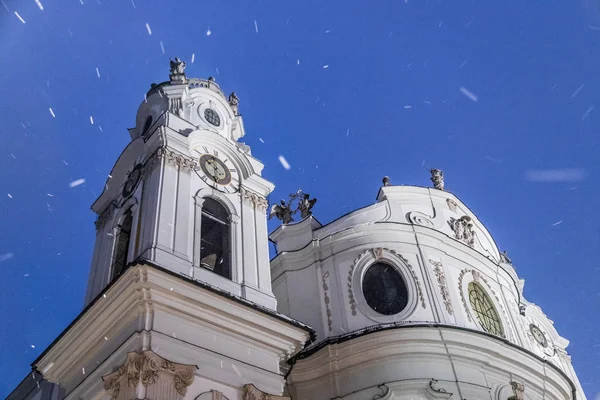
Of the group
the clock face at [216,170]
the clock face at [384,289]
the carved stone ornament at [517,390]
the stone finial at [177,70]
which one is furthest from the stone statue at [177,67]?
the carved stone ornament at [517,390]

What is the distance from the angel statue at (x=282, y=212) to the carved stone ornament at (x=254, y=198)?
5355 mm

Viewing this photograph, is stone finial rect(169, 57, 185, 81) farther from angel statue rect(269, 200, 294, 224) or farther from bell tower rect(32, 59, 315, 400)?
angel statue rect(269, 200, 294, 224)

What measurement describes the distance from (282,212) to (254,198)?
5.79m

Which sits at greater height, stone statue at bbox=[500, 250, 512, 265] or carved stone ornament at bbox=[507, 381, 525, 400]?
stone statue at bbox=[500, 250, 512, 265]

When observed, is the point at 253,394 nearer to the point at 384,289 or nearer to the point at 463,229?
the point at 384,289

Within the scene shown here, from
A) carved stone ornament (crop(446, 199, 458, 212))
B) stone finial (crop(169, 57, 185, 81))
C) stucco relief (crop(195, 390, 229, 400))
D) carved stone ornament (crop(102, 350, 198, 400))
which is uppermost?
stone finial (crop(169, 57, 185, 81))

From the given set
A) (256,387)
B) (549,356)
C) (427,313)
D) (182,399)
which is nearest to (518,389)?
(427,313)

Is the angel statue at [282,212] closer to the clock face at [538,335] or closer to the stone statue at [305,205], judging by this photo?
the stone statue at [305,205]

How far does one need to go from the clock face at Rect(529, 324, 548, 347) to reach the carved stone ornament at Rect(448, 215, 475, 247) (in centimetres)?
440

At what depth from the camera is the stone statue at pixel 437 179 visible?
85.0ft

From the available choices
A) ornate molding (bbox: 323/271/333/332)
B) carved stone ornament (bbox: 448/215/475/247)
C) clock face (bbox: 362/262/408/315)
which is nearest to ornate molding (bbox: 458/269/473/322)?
carved stone ornament (bbox: 448/215/475/247)

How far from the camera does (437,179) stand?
26234 millimetres

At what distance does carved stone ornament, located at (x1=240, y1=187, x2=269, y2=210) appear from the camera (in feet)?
61.6

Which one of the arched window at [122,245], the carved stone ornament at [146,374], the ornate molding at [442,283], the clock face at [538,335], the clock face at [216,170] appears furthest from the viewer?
the clock face at [538,335]
